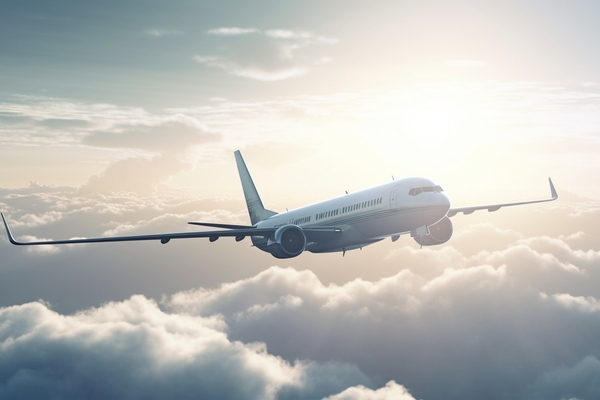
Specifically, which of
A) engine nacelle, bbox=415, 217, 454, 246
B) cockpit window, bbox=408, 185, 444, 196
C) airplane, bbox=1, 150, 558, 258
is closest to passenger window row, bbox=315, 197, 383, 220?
airplane, bbox=1, 150, 558, 258

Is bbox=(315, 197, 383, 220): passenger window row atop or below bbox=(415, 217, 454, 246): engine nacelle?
atop

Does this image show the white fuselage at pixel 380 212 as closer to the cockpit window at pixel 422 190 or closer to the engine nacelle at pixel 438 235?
the cockpit window at pixel 422 190

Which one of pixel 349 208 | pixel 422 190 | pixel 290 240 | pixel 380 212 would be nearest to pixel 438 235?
pixel 380 212

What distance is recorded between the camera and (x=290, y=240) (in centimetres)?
5091

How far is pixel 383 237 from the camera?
5262 centimetres

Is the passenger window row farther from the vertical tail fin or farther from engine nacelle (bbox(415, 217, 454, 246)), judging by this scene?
the vertical tail fin

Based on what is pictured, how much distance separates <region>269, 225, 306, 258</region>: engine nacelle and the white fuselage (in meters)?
4.06

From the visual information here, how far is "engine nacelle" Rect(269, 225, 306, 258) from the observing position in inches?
1986

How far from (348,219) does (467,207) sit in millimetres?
15589

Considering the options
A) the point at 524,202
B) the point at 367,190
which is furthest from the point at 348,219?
the point at 524,202

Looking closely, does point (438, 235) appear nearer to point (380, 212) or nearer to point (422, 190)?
point (380, 212)

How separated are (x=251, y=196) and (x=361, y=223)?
2997cm

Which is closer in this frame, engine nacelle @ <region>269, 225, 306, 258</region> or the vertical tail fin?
engine nacelle @ <region>269, 225, 306, 258</region>

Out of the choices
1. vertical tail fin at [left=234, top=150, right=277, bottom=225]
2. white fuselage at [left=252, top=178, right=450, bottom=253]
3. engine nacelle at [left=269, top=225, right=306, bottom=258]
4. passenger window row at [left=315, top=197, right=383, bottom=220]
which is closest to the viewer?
white fuselage at [left=252, top=178, right=450, bottom=253]
